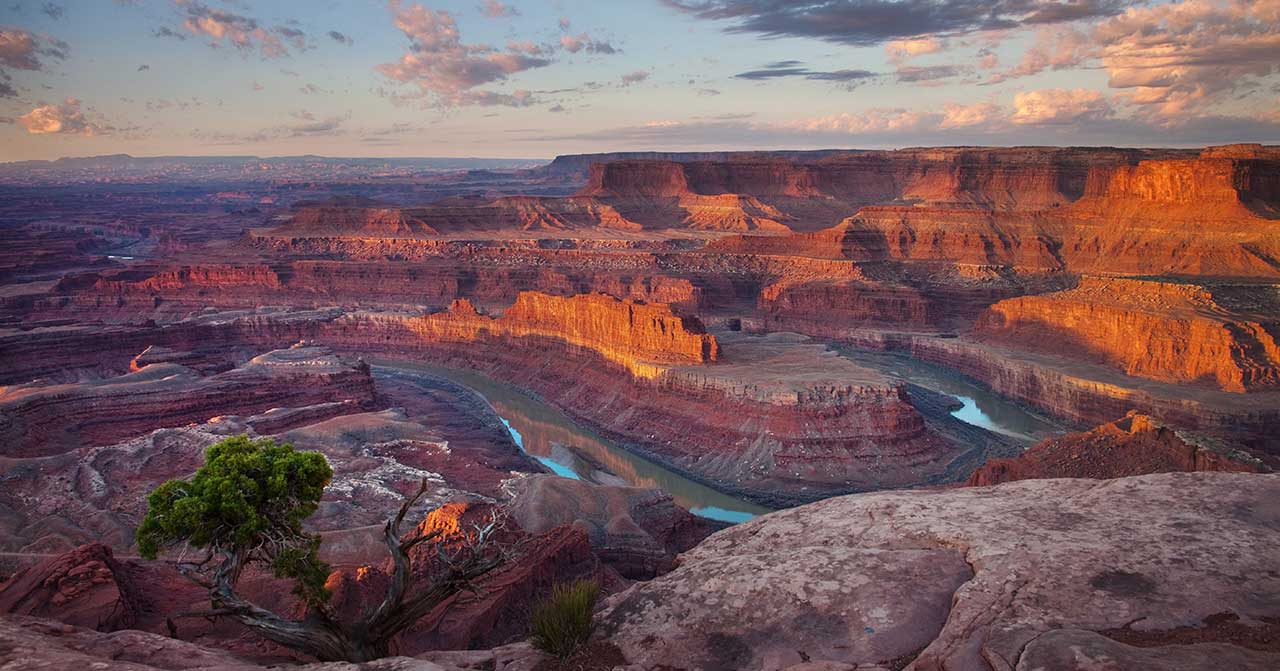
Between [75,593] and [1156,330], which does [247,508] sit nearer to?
[75,593]

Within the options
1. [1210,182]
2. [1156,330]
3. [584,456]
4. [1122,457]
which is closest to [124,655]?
[1122,457]

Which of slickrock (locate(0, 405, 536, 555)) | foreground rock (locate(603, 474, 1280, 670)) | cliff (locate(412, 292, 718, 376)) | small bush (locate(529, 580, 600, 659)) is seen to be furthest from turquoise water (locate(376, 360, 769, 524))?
small bush (locate(529, 580, 600, 659))

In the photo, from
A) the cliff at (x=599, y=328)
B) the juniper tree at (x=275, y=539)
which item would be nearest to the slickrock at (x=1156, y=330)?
the cliff at (x=599, y=328)

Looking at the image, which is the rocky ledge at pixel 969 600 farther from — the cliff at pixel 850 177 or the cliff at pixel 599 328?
the cliff at pixel 850 177

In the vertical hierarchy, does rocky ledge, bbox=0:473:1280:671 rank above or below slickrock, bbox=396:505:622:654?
above

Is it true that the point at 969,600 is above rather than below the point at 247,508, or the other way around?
below

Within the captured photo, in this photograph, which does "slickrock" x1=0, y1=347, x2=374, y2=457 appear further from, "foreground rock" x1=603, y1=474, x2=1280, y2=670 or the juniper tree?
"foreground rock" x1=603, y1=474, x2=1280, y2=670

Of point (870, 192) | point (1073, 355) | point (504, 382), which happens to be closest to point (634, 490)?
point (504, 382)

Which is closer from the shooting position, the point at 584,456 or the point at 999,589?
the point at 999,589
